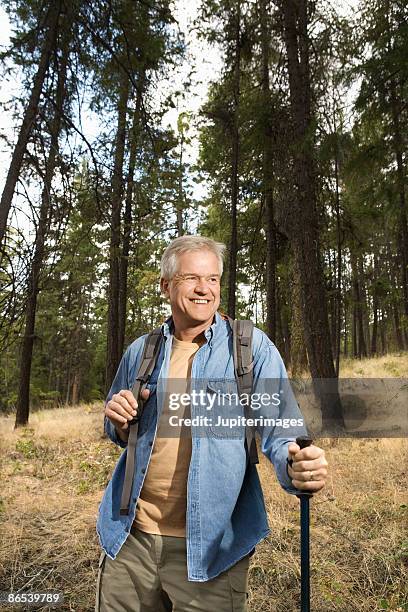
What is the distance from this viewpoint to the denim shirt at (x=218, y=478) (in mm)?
1795

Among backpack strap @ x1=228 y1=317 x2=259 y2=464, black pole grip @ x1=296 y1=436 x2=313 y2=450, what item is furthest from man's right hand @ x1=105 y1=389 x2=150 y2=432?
black pole grip @ x1=296 y1=436 x2=313 y2=450

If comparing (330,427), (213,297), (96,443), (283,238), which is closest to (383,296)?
(283,238)

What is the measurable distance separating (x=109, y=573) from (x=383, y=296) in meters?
17.1

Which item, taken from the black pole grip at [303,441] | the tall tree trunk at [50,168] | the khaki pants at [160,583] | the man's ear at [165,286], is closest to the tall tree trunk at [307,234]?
the tall tree trunk at [50,168]

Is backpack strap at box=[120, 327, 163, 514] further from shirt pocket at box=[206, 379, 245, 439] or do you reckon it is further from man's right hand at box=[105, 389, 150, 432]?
shirt pocket at box=[206, 379, 245, 439]

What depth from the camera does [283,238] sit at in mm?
12234

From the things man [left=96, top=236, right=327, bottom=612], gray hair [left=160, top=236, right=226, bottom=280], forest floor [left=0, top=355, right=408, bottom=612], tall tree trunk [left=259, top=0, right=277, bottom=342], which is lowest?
forest floor [left=0, top=355, right=408, bottom=612]

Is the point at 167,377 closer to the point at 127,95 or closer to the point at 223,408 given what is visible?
the point at 223,408

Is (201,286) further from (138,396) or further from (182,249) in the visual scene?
(138,396)

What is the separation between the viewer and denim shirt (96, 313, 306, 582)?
1795 mm

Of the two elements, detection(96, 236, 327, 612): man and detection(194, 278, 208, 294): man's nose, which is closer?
detection(96, 236, 327, 612): man

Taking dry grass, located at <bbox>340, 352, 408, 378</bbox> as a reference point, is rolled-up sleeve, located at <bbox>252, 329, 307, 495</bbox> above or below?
below

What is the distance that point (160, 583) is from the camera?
1887 mm

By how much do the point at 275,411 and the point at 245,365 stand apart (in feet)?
0.73
